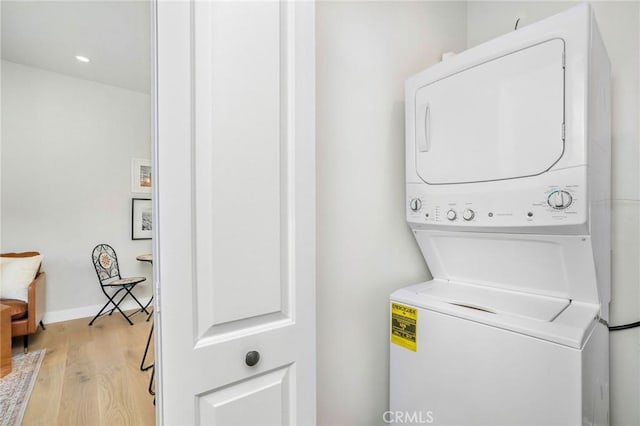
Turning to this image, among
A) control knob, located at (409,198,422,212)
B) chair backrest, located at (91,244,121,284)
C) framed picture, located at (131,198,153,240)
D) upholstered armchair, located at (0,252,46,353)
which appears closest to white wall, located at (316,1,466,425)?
control knob, located at (409,198,422,212)

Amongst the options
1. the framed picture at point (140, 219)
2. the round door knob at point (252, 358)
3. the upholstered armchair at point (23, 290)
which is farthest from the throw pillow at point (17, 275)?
the round door knob at point (252, 358)

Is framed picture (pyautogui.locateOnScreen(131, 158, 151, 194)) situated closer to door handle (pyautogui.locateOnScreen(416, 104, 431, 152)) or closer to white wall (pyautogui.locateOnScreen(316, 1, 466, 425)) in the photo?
white wall (pyautogui.locateOnScreen(316, 1, 466, 425))

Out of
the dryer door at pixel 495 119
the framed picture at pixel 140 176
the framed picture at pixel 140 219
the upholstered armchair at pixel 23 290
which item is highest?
the dryer door at pixel 495 119

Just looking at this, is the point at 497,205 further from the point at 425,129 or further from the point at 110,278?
the point at 110,278

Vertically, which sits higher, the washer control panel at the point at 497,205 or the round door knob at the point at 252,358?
the washer control panel at the point at 497,205

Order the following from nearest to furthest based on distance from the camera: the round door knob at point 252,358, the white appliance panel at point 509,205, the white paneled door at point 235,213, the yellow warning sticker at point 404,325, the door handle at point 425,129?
the white paneled door at point 235,213, the round door knob at point 252,358, the white appliance panel at point 509,205, the yellow warning sticker at point 404,325, the door handle at point 425,129

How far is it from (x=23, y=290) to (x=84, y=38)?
1.06 meters

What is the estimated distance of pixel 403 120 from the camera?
1495 mm

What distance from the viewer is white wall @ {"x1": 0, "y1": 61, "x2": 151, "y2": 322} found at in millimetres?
1031

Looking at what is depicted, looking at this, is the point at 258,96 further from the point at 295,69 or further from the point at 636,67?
the point at 636,67

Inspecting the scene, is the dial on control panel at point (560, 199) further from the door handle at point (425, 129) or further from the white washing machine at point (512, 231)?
the door handle at point (425, 129)

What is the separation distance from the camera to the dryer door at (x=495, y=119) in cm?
98

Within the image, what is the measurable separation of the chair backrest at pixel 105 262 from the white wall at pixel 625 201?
6.61ft

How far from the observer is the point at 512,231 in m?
1.10
